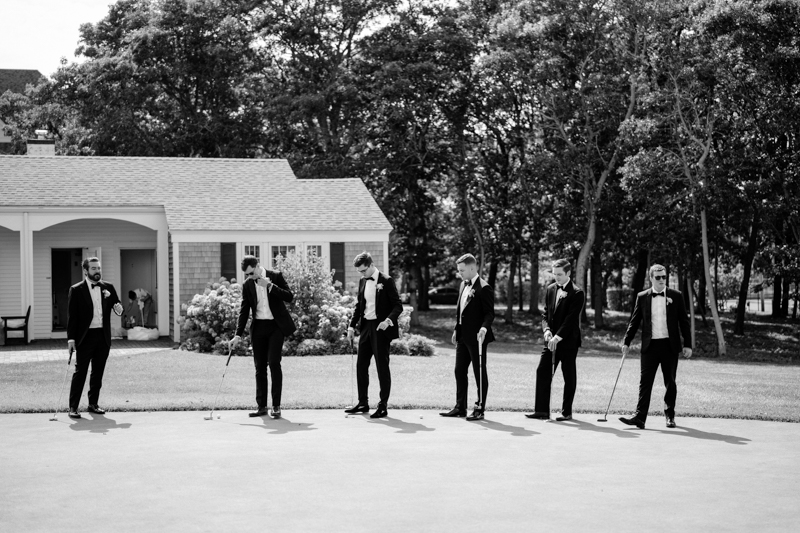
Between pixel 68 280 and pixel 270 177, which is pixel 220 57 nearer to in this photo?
pixel 270 177

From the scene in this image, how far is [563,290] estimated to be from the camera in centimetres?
1107

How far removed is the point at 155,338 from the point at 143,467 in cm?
1706

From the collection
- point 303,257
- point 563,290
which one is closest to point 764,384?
point 563,290

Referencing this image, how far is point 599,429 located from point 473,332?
1.83 metres

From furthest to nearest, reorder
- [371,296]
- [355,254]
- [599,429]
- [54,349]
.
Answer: [355,254], [54,349], [371,296], [599,429]

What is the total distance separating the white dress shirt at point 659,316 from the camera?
421 inches

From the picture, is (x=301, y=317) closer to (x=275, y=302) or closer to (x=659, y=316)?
(x=275, y=302)

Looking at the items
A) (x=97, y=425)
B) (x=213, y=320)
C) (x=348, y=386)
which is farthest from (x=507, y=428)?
(x=213, y=320)

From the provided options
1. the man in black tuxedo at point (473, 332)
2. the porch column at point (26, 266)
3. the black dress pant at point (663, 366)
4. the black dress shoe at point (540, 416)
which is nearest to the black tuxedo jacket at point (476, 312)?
the man in black tuxedo at point (473, 332)

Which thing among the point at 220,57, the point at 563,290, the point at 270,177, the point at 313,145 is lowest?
the point at 563,290

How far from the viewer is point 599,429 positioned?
1036cm

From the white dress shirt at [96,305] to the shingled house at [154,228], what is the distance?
12379 millimetres

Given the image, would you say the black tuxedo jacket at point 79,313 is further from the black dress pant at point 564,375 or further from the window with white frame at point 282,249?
the window with white frame at point 282,249

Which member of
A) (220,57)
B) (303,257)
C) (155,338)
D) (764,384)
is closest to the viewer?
(764,384)
